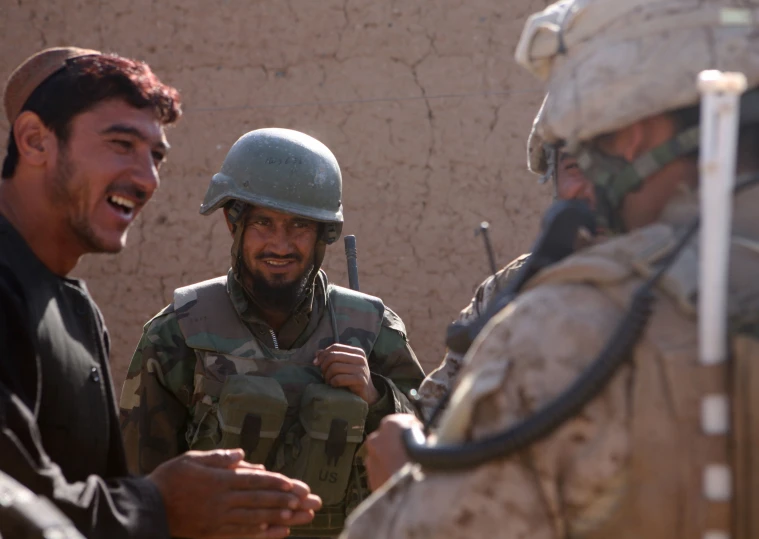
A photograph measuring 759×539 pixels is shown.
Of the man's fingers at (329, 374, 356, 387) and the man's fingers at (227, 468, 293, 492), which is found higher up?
the man's fingers at (227, 468, 293, 492)

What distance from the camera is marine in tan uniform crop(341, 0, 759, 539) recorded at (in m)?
1.50

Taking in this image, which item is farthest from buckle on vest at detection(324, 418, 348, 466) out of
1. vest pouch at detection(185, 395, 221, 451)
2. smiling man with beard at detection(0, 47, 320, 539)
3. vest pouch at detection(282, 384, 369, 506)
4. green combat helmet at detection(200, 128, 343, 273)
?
smiling man with beard at detection(0, 47, 320, 539)

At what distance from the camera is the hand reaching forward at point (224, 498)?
246 centimetres

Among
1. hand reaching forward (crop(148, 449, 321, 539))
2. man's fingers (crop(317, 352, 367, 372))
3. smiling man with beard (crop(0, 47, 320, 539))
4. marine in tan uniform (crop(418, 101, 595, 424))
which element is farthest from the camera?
man's fingers (crop(317, 352, 367, 372))

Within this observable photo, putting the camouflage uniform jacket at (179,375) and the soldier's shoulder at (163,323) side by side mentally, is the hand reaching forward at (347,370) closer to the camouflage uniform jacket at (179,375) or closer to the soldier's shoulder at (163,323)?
the camouflage uniform jacket at (179,375)

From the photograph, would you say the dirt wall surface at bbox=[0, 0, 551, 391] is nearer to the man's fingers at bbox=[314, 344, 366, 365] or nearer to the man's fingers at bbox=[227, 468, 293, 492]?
the man's fingers at bbox=[314, 344, 366, 365]

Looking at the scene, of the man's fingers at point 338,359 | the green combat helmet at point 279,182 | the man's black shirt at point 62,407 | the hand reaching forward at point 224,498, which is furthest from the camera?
the green combat helmet at point 279,182

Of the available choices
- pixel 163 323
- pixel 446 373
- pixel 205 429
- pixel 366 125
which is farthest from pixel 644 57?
pixel 366 125

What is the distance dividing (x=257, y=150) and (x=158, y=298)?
3.15 m

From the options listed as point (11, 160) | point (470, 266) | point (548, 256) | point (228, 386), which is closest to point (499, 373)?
point (548, 256)

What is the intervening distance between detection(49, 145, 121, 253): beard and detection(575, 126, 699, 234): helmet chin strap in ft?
4.32

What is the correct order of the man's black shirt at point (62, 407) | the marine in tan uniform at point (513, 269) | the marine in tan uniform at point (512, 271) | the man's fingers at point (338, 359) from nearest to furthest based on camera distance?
the man's black shirt at point (62, 407)
the marine in tan uniform at point (512, 271)
the marine in tan uniform at point (513, 269)
the man's fingers at point (338, 359)

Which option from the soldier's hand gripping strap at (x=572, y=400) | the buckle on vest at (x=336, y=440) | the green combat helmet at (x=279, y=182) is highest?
the soldier's hand gripping strap at (x=572, y=400)

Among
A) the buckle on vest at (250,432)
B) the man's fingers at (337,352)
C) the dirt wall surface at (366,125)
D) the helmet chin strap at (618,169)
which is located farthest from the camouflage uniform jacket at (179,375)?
the dirt wall surface at (366,125)
